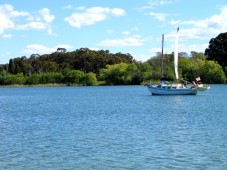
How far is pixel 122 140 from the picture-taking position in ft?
90.0

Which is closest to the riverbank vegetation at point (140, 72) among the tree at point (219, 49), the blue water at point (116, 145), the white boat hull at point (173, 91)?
the tree at point (219, 49)

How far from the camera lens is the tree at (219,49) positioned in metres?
170

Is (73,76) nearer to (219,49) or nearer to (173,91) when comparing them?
(219,49)

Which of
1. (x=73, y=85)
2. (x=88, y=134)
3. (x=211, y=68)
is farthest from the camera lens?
(x=73, y=85)

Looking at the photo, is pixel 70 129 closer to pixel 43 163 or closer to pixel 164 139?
pixel 164 139

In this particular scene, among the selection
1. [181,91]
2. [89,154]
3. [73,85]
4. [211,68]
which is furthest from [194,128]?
[73,85]

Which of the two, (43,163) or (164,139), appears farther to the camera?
(164,139)

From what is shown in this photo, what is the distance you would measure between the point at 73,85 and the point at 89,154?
168913 mm

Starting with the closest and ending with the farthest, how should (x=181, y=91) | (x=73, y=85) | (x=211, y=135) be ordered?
(x=211, y=135) < (x=181, y=91) < (x=73, y=85)

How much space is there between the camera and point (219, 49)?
560ft

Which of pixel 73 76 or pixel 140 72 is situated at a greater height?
pixel 140 72

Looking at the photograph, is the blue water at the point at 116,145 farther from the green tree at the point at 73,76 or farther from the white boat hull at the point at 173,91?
the green tree at the point at 73,76

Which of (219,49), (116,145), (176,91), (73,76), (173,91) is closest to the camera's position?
(116,145)

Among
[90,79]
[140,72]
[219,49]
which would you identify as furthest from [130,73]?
[219,49]
